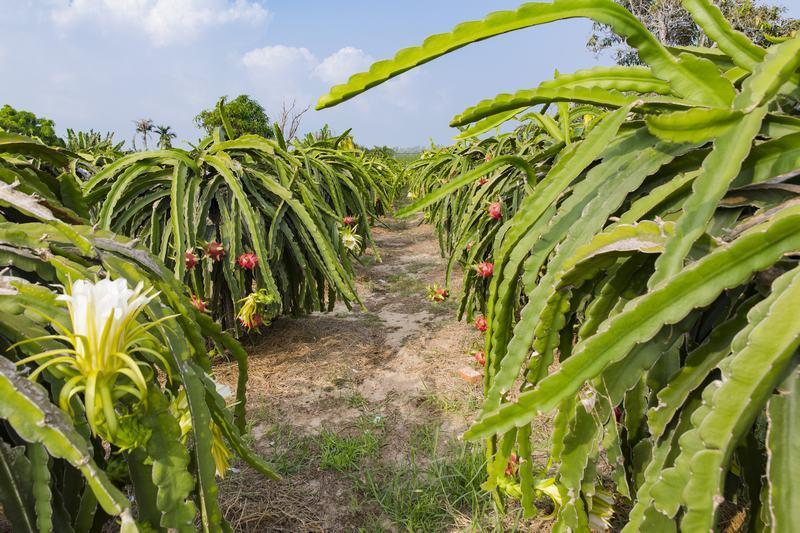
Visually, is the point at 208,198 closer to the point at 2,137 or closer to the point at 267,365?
the point at 267,365

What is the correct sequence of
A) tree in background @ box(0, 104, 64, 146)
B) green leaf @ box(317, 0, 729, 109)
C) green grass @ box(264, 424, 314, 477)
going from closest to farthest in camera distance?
green leaf @ box(317, 0, 729, 109), green grass @ box(264, 424, 314, 477), tree in background @ box(0, 104, 64, 146)

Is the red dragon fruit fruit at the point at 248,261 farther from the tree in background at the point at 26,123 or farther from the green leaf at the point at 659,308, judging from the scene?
the tree in background at the point at 26,123

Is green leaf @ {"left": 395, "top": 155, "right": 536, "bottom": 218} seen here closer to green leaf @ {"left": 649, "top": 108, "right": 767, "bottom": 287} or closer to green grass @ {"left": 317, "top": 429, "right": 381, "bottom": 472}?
green leaf @ {"left": 649, "top": 108, "right": 767, "bottom": 287}

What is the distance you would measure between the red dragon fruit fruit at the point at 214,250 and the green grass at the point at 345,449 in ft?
2.94

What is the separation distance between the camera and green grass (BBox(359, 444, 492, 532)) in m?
1.38

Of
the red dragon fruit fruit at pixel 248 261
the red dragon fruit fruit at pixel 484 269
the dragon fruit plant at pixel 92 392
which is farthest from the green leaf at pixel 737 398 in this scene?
the red dragon fruit fruit at pixel 248 261

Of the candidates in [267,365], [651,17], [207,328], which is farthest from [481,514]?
[651,17]

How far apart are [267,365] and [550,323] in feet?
6.05

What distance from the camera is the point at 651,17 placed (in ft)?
50.0

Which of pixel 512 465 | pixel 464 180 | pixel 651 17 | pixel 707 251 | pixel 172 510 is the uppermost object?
pixel 651 17

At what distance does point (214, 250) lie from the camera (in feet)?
6.90

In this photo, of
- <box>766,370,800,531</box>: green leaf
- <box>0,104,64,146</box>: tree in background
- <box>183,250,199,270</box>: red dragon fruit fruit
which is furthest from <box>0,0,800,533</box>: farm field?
<box>0,104,64,146</box>: tree in background

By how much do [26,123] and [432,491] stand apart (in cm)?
1364

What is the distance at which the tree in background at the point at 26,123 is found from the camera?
10062 mm
